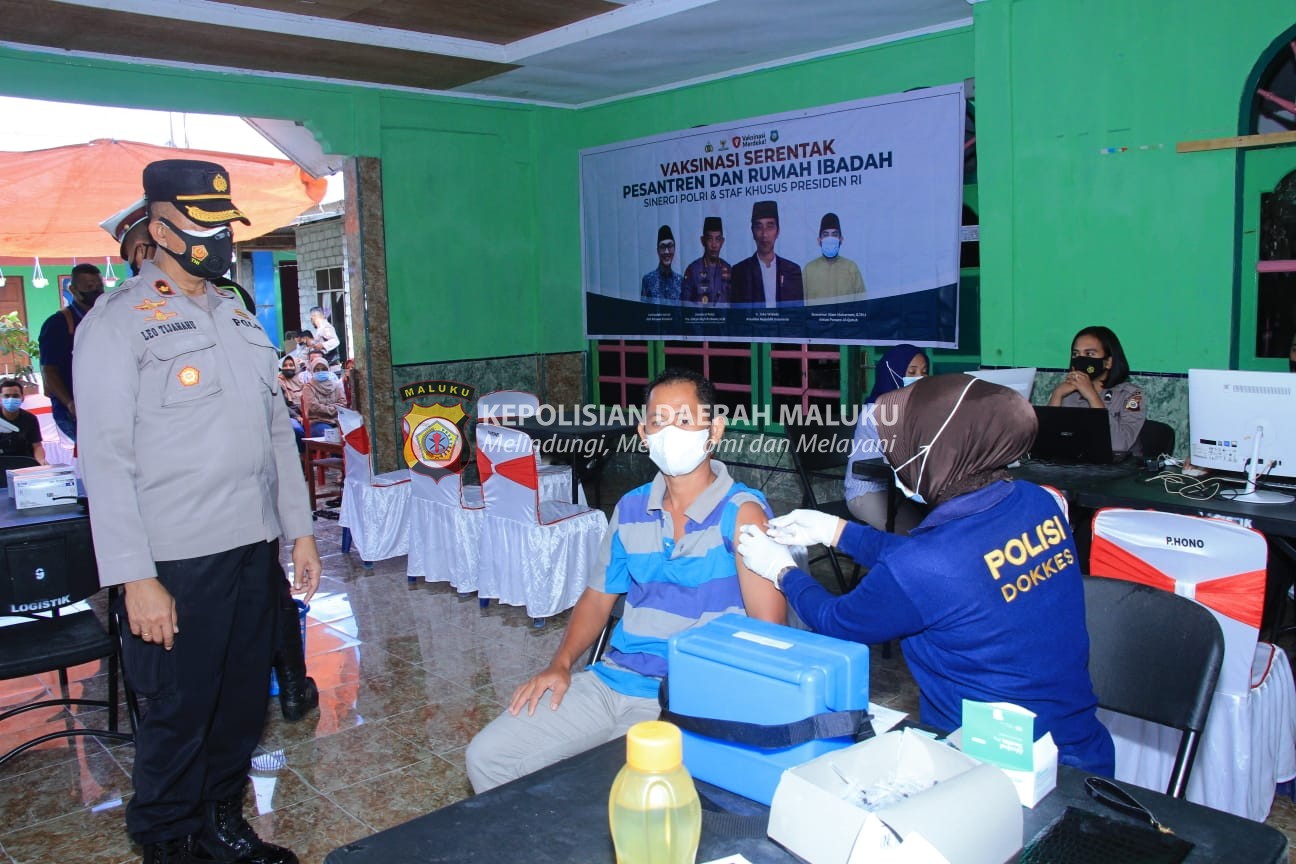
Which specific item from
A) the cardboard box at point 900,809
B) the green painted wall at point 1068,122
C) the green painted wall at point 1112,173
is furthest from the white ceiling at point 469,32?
the cardboard box at point 900,809

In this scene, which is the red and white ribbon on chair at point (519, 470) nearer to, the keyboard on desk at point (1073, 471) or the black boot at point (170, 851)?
the keyboard on desk at point (1073, 471)

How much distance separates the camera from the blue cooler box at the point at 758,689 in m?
1.41

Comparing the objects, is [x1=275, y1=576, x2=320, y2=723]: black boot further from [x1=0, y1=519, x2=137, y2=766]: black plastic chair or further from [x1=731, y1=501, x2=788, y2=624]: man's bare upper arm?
[x1=731, y1=501, x2=788, y2=624]: man's bare upper arm

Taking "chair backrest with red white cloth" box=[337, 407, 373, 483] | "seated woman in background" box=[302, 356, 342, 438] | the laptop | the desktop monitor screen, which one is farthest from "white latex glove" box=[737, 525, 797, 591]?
"seated woman in background" box=[302, 356, 342, 438]

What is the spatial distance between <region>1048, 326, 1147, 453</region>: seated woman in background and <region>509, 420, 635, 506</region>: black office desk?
2752 millimetres

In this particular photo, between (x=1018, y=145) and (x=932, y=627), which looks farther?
(x=1018, y=145)

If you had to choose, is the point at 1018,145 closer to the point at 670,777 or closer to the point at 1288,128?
the point at 1288,128

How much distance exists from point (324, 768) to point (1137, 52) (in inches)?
209

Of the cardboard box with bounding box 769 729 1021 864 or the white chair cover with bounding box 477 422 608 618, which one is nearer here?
the cardboard box with bounding box 769 729 1021 864

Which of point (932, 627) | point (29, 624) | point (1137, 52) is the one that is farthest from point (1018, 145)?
point (29, 624)

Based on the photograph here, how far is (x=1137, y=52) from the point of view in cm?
514

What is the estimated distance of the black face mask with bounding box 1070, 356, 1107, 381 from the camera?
488cm

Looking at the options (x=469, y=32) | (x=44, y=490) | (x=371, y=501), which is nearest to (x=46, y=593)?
(x=44, y=490)

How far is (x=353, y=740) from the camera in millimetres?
3689
